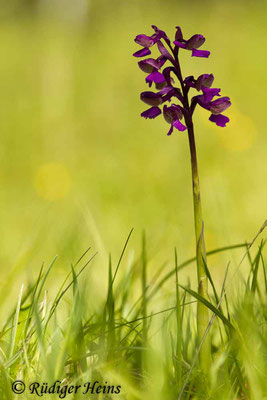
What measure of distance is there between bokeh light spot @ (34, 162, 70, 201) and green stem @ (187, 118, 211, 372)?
319 centimetres

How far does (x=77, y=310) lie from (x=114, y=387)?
0.59 feet

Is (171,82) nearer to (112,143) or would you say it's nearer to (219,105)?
(219,105)

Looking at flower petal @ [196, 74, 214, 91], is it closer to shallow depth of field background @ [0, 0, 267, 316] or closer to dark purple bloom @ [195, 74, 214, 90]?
dark purple bloom @ [195, 74, 214, 90]

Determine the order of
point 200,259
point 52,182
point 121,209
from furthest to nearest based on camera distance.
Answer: point 52,182 < point 121,209 < point 200,259

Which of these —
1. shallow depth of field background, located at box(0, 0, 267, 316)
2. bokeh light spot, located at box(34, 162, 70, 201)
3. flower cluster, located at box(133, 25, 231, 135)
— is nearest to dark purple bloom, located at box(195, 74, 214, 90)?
flower cluster, located at box(133, 25, 231, 135)

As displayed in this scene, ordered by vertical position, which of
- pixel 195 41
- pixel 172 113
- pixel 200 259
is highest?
pixel 195 41

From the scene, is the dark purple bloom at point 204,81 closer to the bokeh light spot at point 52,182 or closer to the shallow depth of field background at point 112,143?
the shallow depth of field background at point 112,143

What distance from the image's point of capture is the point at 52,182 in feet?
15.3

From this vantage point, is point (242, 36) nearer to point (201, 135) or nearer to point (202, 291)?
point (201, 135)

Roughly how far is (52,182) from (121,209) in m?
0.70

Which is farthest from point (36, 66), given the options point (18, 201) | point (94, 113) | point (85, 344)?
point (85, 344)

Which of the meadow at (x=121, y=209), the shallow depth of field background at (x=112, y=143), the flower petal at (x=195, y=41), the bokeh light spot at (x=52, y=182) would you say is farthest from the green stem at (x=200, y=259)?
the bokeh light spot at (x=52, y=182)

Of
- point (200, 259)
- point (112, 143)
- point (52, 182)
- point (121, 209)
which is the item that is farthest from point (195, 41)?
point (112, 143)

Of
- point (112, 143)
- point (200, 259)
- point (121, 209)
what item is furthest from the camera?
point (112, 143)
